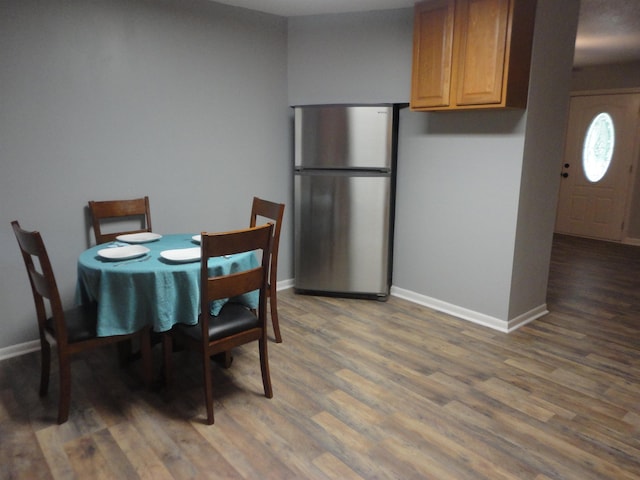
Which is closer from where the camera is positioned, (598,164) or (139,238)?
(139,238)

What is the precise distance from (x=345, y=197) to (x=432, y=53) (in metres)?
1.25

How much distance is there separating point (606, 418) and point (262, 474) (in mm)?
1717

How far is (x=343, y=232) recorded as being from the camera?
381cm

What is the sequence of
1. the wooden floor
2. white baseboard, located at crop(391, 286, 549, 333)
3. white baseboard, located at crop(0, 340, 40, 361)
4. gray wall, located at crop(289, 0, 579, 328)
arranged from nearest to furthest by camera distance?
the wooden floor
white baseboard, located at crop(0, 340, 40, 361)
gray wall, located at crop(289, 0, 579, 328)
white baseboard, located at crop(391, 286, 549, 333)

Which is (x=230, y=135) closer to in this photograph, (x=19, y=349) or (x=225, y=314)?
(x=225, y=314)

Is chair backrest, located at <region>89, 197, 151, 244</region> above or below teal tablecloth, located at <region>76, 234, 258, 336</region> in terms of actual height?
above

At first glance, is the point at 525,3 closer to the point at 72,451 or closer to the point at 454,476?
the point at 454,476

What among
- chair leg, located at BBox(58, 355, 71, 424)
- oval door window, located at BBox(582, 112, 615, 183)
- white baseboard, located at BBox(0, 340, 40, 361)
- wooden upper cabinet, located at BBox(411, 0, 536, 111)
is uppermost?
wooden upper cabinet, located at BBox(411, 0, 536, 111)

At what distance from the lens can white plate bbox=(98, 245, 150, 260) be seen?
2303mm

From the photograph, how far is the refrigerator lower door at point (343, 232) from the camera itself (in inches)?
146

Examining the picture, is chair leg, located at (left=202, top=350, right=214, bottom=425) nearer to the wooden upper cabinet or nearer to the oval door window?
the wooden upper cabinet

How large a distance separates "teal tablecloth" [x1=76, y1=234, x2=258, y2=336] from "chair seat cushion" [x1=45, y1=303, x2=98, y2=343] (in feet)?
0.27

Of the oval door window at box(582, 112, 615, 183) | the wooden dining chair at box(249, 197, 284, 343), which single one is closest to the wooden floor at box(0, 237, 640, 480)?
the wooden dining chair at box(249, 197, 284, 343)

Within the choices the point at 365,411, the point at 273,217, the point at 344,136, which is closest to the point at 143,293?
the point at 273,217
